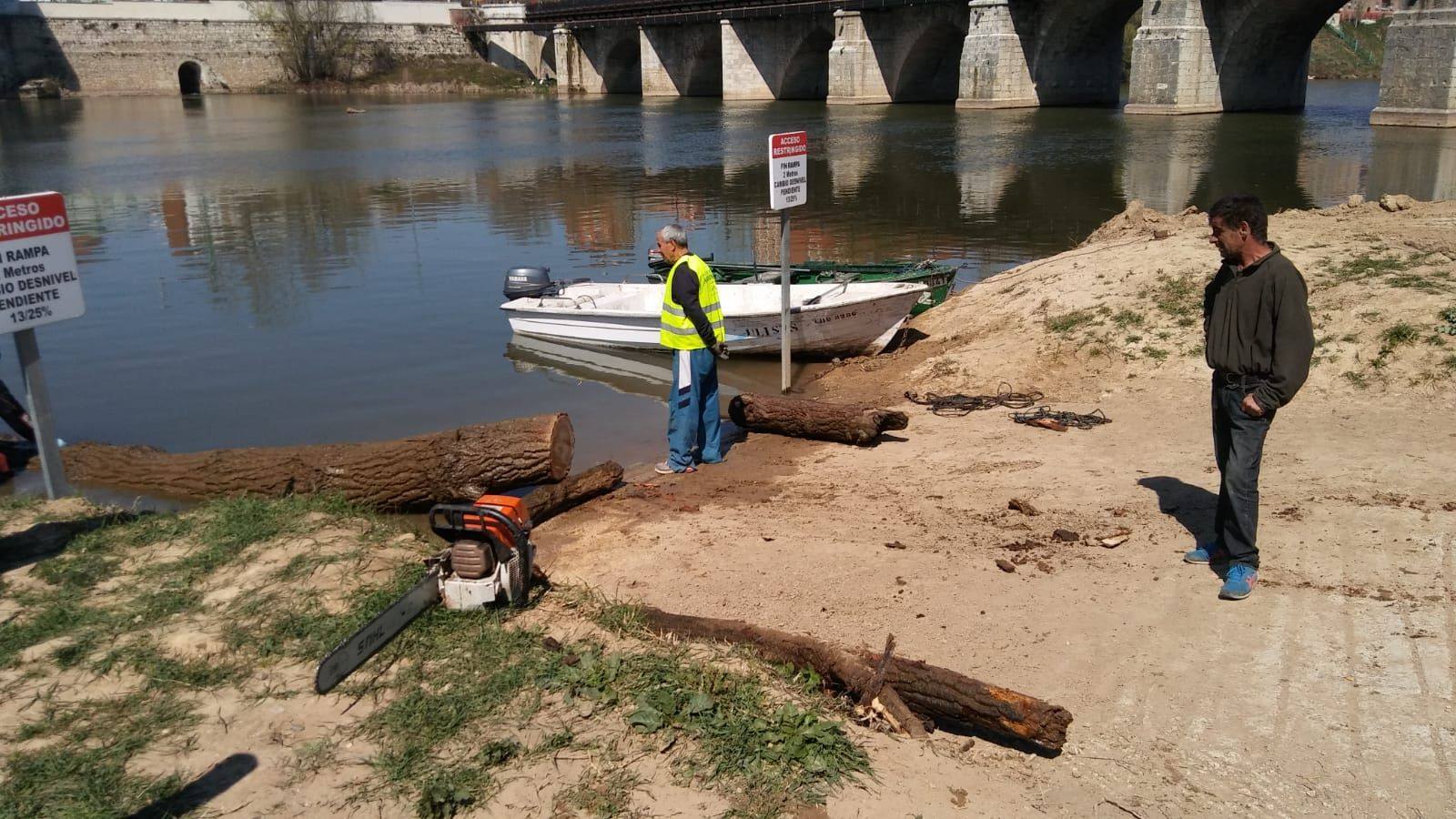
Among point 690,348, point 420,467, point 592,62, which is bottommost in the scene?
point 420,467

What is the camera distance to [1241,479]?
17.3ft

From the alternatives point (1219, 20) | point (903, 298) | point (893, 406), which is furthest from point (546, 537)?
point (1219, 20)

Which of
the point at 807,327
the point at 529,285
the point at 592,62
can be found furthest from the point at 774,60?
the point at 807,327

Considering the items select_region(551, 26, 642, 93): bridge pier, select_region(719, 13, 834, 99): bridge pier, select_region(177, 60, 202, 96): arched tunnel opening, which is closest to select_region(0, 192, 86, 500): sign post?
select_region(719, 13, 834, 99): bridge pier

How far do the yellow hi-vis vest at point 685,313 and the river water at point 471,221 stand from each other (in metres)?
2.04

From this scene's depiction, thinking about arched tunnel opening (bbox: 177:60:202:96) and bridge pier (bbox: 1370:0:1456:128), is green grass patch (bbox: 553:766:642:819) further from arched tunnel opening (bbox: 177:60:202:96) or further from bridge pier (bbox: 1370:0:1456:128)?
arched tunnel opening (bbox: 177:60:202:96)

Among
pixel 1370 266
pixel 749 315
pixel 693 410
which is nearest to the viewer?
pixel 693 410

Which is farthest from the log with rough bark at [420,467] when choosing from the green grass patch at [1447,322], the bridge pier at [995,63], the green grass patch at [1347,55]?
the green grass patch at [1347,55]

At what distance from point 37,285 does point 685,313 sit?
171 inches

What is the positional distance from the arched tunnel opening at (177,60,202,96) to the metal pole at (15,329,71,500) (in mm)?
87462

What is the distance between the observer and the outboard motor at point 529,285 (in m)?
14.0

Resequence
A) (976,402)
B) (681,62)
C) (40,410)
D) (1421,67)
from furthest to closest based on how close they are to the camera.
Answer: (681,62), (1421,67), (976,402), (40,410)

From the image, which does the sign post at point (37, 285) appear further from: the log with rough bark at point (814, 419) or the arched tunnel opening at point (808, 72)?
the arched tunnel opening at point (808, 72)

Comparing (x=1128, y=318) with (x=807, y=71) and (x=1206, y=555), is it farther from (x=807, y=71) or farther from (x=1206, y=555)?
(x=807, y=71)
